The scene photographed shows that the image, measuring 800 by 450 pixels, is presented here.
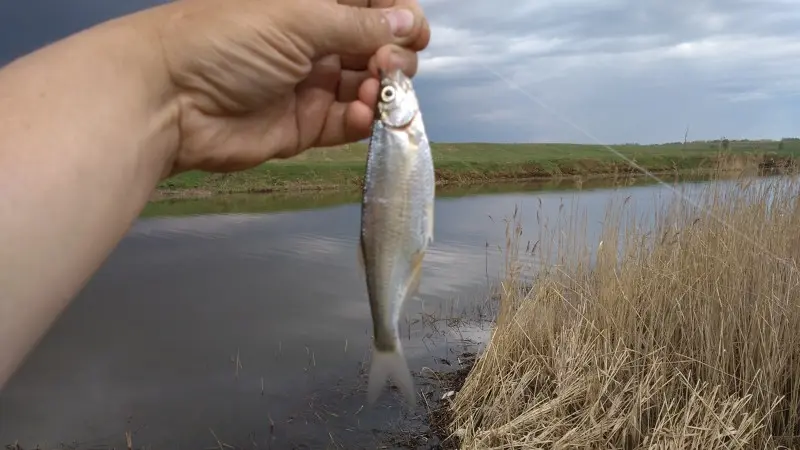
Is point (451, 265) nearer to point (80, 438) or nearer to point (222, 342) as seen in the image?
point (222, 342)

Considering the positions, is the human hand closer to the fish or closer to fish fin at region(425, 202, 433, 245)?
the fish

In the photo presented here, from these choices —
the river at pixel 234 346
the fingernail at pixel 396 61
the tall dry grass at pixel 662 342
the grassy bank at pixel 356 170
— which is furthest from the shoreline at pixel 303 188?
the fingernail at pixel 396 61

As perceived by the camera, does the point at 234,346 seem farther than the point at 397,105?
Yes

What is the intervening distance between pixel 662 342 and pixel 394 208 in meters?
4.81

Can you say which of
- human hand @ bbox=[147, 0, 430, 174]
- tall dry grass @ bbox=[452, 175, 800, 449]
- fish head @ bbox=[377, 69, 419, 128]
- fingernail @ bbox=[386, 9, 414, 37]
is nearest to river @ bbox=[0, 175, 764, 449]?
tall dry grass @ bbox=[452, 175, 800, 449]

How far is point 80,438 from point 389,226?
7.44 m

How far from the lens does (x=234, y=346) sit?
11125 mm

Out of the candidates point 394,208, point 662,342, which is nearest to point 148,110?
point 394,208

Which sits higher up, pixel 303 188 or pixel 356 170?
pixel 356 170

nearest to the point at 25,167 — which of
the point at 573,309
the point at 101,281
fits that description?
the point at 573,309

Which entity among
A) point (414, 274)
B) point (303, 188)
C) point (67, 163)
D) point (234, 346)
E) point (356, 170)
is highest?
point (67, 163)

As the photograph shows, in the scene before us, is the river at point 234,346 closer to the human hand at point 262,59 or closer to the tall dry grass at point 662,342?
the tall dry grass at point 662,342

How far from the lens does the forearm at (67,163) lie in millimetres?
1750

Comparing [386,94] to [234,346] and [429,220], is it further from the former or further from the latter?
[234,346]
